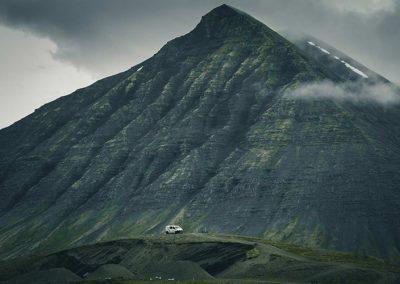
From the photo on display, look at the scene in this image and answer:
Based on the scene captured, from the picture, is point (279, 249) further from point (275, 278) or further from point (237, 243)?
point (275, 278)

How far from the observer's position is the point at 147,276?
176m

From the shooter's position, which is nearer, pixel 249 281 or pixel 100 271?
pixel 249 281

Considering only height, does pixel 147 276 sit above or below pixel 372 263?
above

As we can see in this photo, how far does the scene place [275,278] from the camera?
16362cm

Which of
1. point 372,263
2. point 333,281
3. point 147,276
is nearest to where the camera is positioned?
point 333,281

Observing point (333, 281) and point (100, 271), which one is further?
point (100, 271)

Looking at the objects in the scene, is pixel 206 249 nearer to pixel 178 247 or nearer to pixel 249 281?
pixel 178 247

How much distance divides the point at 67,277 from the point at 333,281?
59.9m

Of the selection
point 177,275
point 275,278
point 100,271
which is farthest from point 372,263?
point 100,271

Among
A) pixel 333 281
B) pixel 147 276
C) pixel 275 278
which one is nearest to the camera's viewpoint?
pixel 333 281

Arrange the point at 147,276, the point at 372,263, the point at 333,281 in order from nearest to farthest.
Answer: the point at 333,281
the point at 147,276
the point at 372,263

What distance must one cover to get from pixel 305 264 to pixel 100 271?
149 feet

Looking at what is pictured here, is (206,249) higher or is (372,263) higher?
(206,249)

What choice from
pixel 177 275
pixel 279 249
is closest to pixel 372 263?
pixel 279 249
